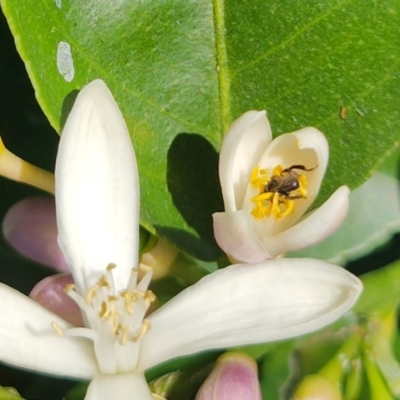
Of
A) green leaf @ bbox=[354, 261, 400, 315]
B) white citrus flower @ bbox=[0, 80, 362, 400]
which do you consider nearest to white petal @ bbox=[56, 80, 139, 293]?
white citrus flower @ bbox=[0, 80, 362, 400]

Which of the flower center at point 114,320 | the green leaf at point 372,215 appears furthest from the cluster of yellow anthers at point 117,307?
the green leaf at point 372,215

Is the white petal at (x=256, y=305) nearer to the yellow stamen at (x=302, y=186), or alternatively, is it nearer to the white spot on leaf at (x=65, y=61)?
the yellow stamen at (x=302, y=186)

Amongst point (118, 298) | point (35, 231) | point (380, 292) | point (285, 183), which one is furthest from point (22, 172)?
point (380, 292)

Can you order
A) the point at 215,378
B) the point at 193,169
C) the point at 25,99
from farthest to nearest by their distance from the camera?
the point at 25,99, the point at 193,169, the point at 215,378

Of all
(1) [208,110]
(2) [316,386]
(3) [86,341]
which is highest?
(1) [208,110]

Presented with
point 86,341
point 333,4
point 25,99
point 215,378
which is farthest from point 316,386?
point 25,99

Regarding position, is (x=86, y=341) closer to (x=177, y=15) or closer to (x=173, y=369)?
(x=173, y=369)

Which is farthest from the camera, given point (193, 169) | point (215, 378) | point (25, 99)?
point (25, 99)

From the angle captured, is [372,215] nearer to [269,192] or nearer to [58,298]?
[269,192]
